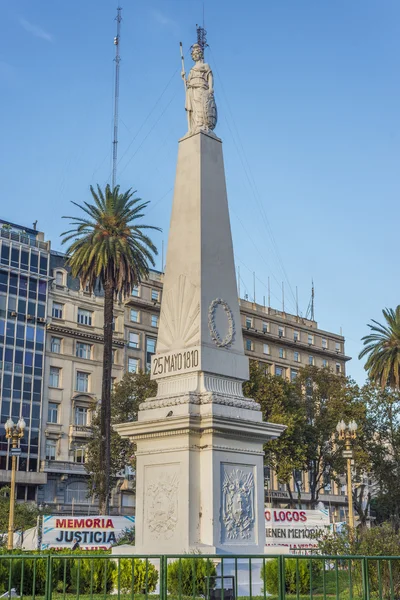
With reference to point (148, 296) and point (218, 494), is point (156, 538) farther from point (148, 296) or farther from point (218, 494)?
point (148, 296)

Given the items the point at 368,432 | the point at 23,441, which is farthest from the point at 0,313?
the point at 368,432

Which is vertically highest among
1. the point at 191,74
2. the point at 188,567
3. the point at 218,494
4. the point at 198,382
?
the point at 191,74

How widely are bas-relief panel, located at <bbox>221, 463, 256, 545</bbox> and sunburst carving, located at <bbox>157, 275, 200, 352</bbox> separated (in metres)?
2.89

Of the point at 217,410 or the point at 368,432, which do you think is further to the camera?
the point at 368,432

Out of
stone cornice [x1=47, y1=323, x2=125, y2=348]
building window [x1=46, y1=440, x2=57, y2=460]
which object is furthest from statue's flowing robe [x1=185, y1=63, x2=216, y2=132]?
building window [x1=46, y1=440, x2=57, y2=460]

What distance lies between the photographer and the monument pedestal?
53.7ft

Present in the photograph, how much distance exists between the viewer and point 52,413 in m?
65.6

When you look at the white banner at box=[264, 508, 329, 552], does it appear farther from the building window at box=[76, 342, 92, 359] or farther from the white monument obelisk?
the building window at box=[76, 342, 92, 359]

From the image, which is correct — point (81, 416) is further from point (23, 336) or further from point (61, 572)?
point (61, 572)

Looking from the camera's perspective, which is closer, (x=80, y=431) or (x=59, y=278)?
(x=80, y=431)

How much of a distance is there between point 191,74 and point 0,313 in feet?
148

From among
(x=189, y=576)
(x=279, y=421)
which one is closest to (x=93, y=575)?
(x=189, y=576)

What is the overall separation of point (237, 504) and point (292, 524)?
1660 cm

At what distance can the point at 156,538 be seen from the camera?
54.9 ft
